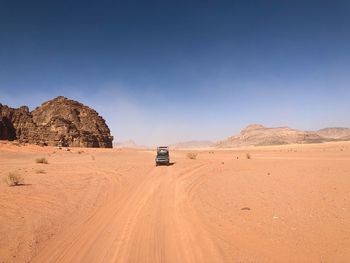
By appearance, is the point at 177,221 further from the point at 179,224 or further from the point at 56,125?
the point at 56,125

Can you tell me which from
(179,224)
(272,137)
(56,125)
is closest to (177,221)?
(179,224)

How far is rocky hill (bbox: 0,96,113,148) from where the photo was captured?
88250 millimetres

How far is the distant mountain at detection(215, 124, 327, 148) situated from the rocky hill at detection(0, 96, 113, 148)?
6655 cm

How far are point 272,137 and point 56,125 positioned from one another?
90394 mm

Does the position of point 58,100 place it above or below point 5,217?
above

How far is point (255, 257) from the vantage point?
21.9 feet

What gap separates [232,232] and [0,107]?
93693 millimetres

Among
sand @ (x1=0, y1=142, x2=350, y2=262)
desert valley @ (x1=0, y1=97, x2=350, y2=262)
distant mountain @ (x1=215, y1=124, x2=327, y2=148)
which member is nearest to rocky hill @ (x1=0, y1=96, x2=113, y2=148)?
distant mountain @ (x1=215, y1=124, x2=327, y2=148)

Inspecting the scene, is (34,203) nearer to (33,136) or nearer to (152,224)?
(152,224)

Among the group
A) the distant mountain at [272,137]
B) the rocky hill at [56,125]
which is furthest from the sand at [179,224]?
the distant mountain at [272,137]

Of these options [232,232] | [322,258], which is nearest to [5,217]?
[232,232]

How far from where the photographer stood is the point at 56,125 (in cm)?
9156

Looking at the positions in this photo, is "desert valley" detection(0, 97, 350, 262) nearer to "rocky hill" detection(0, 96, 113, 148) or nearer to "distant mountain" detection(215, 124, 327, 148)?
"rocky hill" detection(0, 96, 113, 148)

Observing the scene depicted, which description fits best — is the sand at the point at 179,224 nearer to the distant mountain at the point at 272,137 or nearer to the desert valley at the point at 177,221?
the desert valley at the point at 177,221
